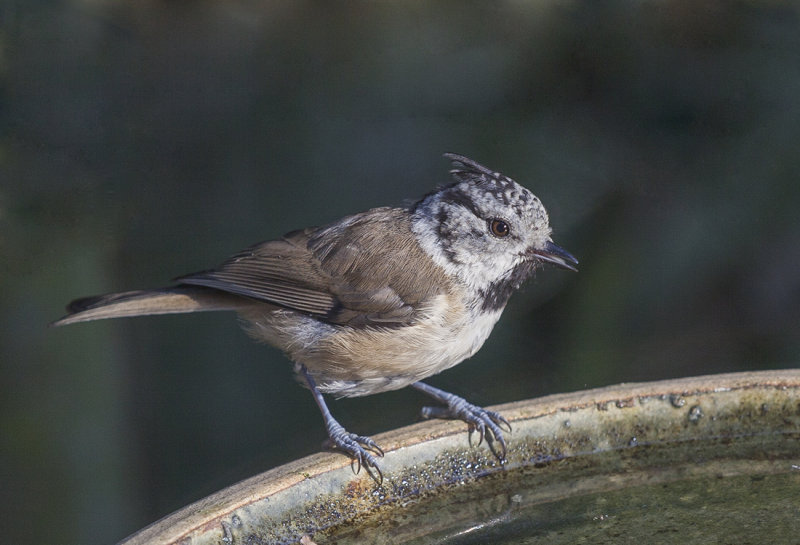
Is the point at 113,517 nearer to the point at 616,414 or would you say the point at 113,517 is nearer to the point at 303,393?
the point at 303,393

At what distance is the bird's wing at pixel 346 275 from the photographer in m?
3.03

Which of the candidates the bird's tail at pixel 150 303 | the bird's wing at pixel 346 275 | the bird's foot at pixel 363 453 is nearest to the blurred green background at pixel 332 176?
the bird's tail at pixel 150 303

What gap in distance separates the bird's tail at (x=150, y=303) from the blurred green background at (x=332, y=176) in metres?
1.70

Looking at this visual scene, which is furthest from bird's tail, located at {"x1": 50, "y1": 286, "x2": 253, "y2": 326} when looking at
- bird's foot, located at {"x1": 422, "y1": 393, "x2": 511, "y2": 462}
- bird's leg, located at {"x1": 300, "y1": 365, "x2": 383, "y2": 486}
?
bird's foot, located at {"x1": 422, "y1": 393, "x2": 511, "y2": 462}

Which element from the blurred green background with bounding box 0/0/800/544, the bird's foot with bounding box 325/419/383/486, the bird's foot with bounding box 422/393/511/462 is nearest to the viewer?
the bird's foot with bounding box 325/419/383/486

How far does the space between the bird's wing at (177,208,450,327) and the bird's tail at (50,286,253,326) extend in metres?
0.08

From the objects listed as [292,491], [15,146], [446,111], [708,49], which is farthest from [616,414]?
[15,146]

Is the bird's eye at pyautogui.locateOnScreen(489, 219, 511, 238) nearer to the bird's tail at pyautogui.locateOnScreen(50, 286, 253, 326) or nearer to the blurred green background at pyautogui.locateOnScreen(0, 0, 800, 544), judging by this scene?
the bird's tail at pyautogui.locateOnScreen(50, 286, 253, 326)

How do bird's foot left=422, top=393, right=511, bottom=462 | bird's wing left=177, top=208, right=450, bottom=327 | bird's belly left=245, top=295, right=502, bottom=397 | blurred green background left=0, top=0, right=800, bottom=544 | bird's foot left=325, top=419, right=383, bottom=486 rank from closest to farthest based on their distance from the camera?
bird's foot left=325, top=419, right=383, bottom=486
bird's foot left=422, top=393, right=511, bottom=462
bird's belly left=245, top=295, right=502, bottom=397
bird's wing left=177, top=208, right=450, bottom=327
blurred green background left=0, top=0, right=800, bottom=544

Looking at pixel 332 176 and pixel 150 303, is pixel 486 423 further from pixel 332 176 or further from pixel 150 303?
pixel 332 176

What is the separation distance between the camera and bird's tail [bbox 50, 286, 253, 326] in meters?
3.08

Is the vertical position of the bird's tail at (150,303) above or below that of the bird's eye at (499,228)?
above

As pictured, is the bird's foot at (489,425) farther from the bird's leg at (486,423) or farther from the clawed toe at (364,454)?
the clawed toe at (364,454)

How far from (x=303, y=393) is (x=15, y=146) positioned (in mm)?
2158
